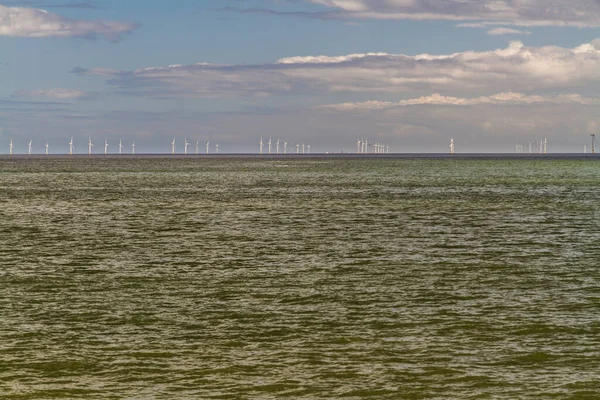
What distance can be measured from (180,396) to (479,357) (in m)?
7.38

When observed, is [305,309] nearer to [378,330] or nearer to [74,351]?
[378,330]

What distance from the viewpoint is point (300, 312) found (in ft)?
88.6

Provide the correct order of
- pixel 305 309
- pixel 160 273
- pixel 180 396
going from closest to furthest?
1. pixel 180 396
2. pixel 305 309
3. pixel 160 273

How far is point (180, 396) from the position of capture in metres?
18.3

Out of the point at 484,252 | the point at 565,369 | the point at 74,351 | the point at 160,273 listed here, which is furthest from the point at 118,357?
the point at 484,252

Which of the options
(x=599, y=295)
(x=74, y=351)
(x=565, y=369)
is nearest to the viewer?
(x=565, y=369)

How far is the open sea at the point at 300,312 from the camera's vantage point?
63.9 feet

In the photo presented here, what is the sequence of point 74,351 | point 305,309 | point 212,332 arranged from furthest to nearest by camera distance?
point 305,309 < point 212,332 < point 74,351

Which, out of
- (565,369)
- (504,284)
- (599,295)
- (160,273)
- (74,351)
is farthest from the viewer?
(160,273)

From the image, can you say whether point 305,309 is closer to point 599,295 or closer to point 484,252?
point 599,295

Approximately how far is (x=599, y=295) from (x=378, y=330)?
9.41m

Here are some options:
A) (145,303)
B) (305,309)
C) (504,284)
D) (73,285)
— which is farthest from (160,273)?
(504,284)

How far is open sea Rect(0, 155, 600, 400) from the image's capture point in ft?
63.9

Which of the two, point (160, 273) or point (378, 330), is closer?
point (378, 330)
